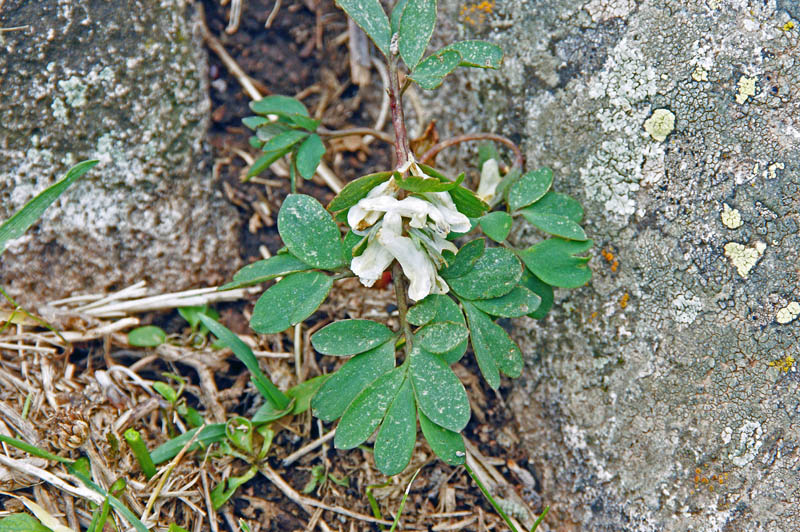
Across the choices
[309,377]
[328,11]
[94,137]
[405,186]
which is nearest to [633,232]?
[405,186]

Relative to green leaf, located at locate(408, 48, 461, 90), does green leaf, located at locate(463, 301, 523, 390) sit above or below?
below

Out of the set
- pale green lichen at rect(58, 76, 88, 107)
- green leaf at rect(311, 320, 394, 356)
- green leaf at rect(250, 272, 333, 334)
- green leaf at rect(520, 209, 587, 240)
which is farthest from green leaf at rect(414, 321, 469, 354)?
pale green lichen at rect(58, 76, 88, 107)

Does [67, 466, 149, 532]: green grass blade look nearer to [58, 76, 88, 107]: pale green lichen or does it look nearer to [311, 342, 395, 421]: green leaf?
[311, 342, 395, 421]: green leaf

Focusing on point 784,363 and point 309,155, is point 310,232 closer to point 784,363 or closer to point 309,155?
point 309,155

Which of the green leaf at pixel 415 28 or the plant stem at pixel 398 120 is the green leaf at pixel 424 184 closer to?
the plant stem at pixel 398 120

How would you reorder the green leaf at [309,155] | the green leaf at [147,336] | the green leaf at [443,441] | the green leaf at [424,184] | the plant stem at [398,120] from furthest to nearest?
the green leaf at [147,336] < the green leaf at [309,155] < the plant stem at [398,120] < the green leaf at [443,441] < the green leaf at [424,184]

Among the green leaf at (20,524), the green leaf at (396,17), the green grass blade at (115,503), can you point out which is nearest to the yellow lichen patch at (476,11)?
the green leaf at (396,17)

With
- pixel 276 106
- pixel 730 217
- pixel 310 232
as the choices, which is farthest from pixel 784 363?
pixel 276 106
